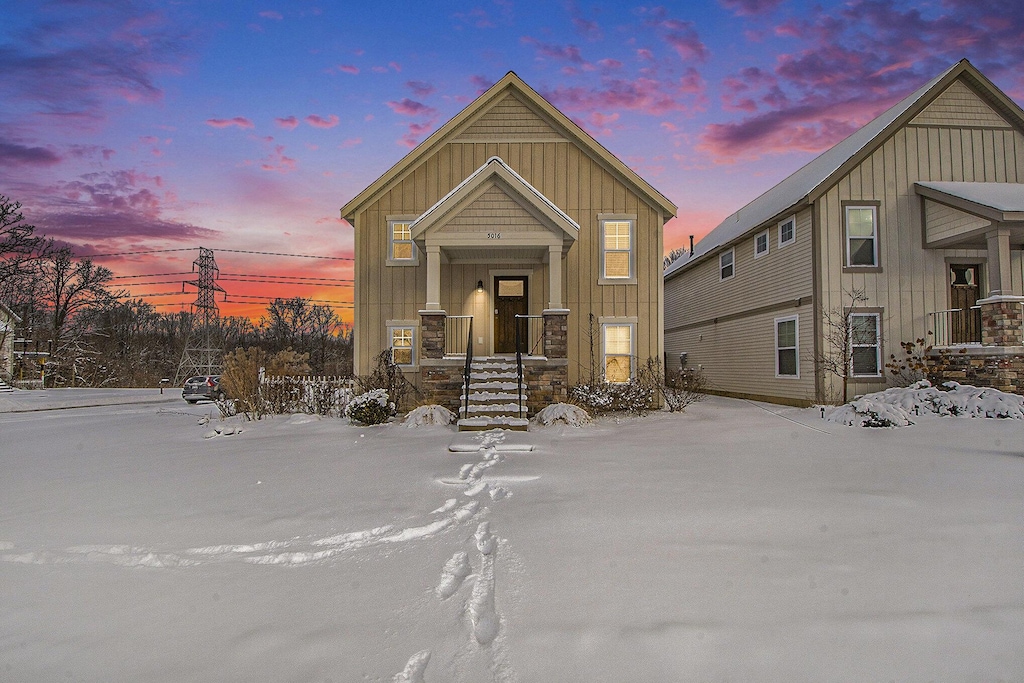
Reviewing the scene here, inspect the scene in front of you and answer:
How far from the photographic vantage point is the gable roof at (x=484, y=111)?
1462cm

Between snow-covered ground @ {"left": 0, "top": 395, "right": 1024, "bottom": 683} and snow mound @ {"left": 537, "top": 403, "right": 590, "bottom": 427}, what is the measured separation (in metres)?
3.52

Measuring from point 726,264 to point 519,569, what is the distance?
723 inches

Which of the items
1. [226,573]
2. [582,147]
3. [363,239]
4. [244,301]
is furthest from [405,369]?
[244,301]

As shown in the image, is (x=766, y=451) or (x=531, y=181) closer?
(x=766, y=451)

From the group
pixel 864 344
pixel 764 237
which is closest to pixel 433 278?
pixel 764 237

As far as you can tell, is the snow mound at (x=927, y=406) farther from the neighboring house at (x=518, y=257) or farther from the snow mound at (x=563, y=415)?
the snow mound at (x=563, y=415)

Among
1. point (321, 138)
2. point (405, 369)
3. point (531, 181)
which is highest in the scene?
point (321, 138)

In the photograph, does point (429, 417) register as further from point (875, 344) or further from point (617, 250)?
Result: point (875, 344)

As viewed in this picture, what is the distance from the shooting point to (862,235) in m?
14.5

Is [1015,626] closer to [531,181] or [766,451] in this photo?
[766,451]

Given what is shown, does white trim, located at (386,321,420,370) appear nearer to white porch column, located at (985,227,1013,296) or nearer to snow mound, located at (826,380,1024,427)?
snow mound, located at (826,380,1024,427)

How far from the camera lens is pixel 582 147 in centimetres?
1495

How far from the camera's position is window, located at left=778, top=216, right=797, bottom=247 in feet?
51.1

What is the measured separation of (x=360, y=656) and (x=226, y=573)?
1642 millimetres
